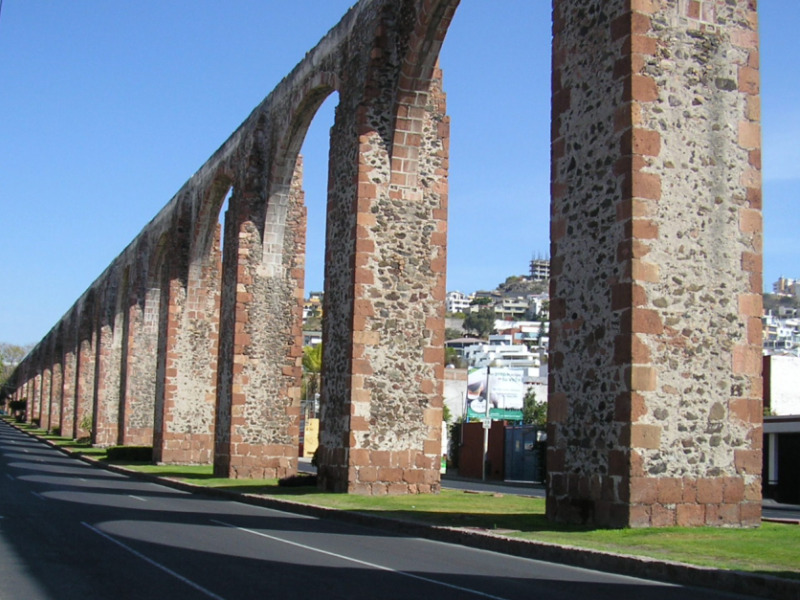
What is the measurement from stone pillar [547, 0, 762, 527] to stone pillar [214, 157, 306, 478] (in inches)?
582

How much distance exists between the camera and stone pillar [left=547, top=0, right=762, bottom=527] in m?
12.4

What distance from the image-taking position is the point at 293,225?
92.4 feet

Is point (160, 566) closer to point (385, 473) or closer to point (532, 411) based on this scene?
point (385, 473)

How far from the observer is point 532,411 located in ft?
213

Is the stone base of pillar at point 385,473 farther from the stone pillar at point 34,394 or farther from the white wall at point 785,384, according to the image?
the stone pillar at point 34,394

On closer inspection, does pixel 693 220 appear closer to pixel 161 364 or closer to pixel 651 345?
pixel 651 345

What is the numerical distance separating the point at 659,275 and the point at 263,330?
1659 centimetres

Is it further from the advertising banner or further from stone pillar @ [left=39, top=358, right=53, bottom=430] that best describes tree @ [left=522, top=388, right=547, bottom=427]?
stone pillar @ [left=39, top=358, right=53, bottom=430]

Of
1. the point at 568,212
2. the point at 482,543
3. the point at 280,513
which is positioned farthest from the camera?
the point at 280,513

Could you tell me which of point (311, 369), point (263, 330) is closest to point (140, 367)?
point (263, 330)

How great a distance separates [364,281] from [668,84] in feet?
27.1

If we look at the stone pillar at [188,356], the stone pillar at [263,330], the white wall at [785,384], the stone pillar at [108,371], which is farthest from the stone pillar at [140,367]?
the white wall at [785,384]

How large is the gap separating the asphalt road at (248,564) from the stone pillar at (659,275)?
2.21 m

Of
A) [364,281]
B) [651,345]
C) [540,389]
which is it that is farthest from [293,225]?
[540,389]
